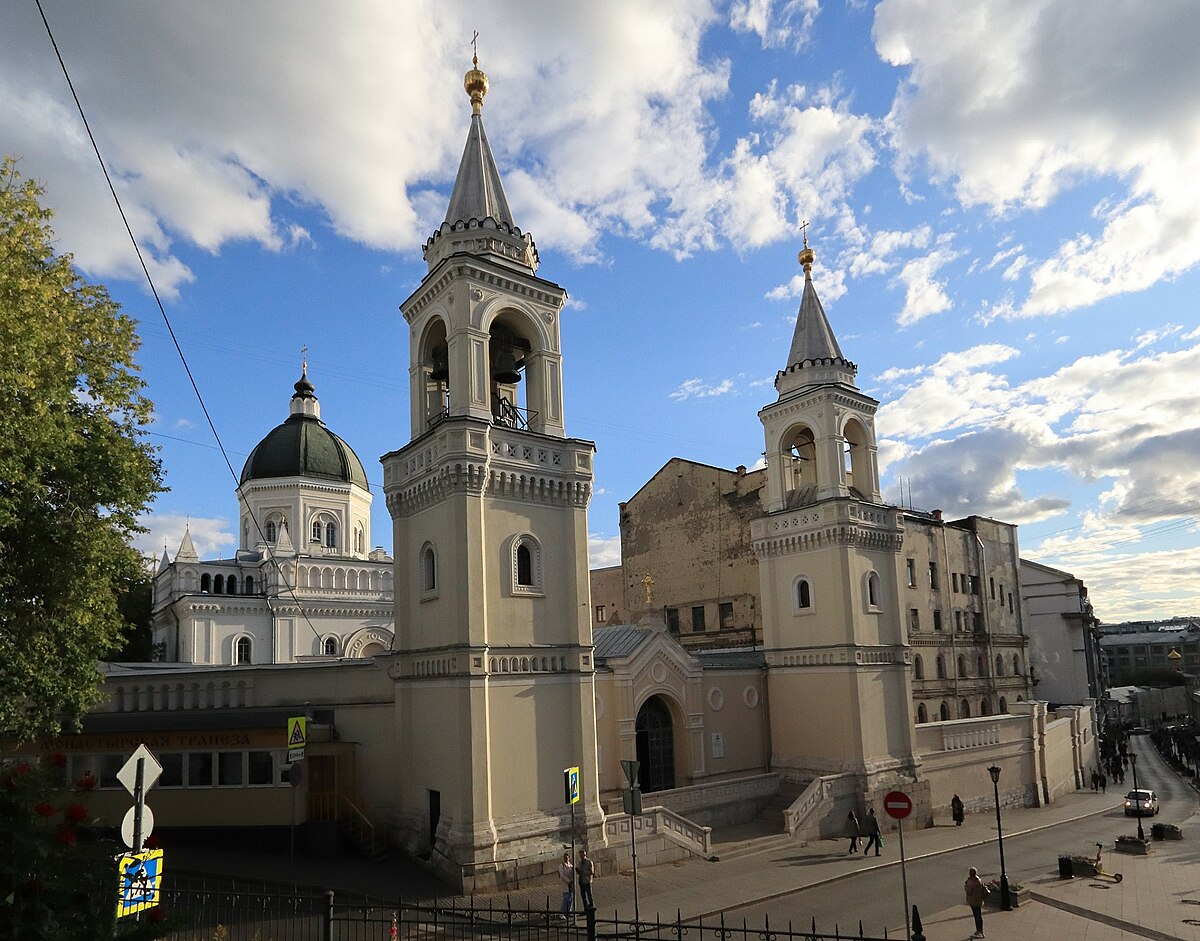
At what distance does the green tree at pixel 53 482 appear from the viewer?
14.4m

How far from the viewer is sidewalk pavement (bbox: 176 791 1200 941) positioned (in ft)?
55.2

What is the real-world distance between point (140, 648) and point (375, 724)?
32.7 meters

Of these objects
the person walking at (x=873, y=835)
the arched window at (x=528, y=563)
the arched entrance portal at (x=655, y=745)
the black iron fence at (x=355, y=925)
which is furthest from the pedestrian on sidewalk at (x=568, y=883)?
the person walking at (x=873, y=835)

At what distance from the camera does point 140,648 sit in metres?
47.3

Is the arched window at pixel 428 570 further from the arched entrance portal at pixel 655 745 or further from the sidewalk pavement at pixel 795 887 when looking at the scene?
the arched entrance portal at pixel 655 745

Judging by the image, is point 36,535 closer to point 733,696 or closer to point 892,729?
point 733,696

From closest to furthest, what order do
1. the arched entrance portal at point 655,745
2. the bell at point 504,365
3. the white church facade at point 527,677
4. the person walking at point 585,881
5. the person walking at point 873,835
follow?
the person walking at point 585,881 → the white church facade at point 527,677 → the bell at point 504,365 → the person walking at point 873,835 → the arched entrance portal at point 655,745

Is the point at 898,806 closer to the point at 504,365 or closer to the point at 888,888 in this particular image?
the point at 888,888

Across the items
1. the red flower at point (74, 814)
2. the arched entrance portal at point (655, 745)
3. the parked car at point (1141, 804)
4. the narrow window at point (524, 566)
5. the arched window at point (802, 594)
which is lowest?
the parked car at point (1141, 804)

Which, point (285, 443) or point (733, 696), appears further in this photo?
point (285, 443)

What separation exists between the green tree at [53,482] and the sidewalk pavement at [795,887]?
572 centimetres

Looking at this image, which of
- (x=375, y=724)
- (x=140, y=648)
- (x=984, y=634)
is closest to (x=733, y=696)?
(x=375, y=724)

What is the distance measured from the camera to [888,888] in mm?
19906

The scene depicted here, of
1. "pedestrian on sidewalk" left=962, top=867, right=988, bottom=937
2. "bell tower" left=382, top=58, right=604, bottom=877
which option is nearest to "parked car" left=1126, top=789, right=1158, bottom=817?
"pedestrian on sidewalk" left=962, top=867, right=988, bottom=937
